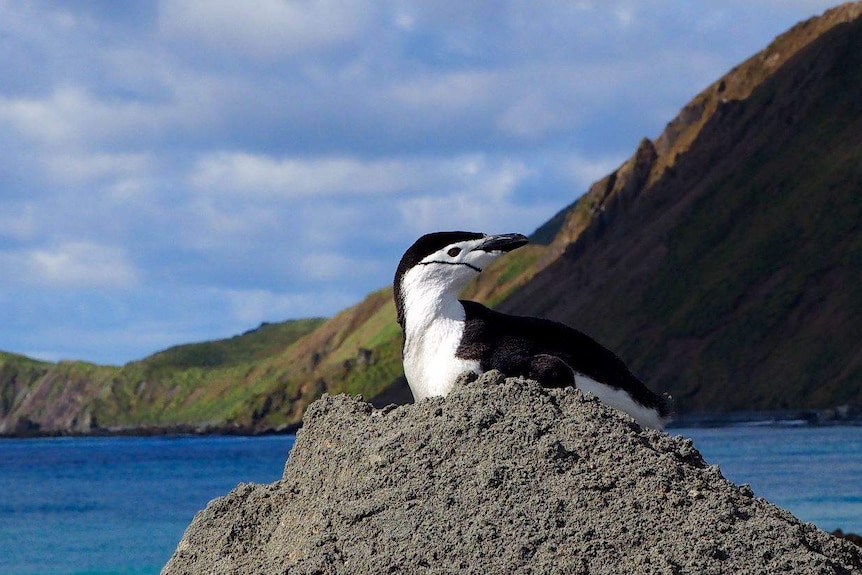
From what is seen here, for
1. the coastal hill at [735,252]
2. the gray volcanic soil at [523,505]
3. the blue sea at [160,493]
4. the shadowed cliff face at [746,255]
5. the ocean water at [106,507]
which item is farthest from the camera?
the coastal hill at [735,252]

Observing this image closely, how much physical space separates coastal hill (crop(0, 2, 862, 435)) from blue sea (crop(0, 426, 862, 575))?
932 inches

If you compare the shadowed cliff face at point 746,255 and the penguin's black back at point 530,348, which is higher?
the shadowed cliff face at point 746,255

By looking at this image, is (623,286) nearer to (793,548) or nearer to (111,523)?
(111,523)

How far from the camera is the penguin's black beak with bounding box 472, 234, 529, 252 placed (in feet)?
25.3

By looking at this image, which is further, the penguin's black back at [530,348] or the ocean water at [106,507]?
the ocean water at [106,507]

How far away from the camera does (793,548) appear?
21.9 ft

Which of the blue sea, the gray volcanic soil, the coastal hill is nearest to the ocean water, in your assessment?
the blue sea

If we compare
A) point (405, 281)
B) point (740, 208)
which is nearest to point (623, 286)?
point (740, 208)

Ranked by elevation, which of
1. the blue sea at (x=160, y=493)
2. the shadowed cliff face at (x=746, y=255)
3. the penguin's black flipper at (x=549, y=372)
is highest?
the shadowed cliff face at (x=746, y=255)

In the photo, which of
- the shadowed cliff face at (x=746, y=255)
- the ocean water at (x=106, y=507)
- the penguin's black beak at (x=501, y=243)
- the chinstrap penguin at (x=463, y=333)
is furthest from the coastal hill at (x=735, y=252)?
the penguin's black beak at (x=501, y=243)

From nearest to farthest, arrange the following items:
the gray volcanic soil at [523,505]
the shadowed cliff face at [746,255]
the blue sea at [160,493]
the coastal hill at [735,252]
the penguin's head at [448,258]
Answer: the gray volcanic soil at [523,505]
the penguin's head at [448,258]
the blue sea at [160,493]
the shadowed cliff face at [746,255]
the coastal hill at [735,252]

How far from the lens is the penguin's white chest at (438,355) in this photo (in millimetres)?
7691

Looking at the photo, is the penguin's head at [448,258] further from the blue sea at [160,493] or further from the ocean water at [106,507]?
the blue sea at [160,493]

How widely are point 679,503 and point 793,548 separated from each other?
64cm
